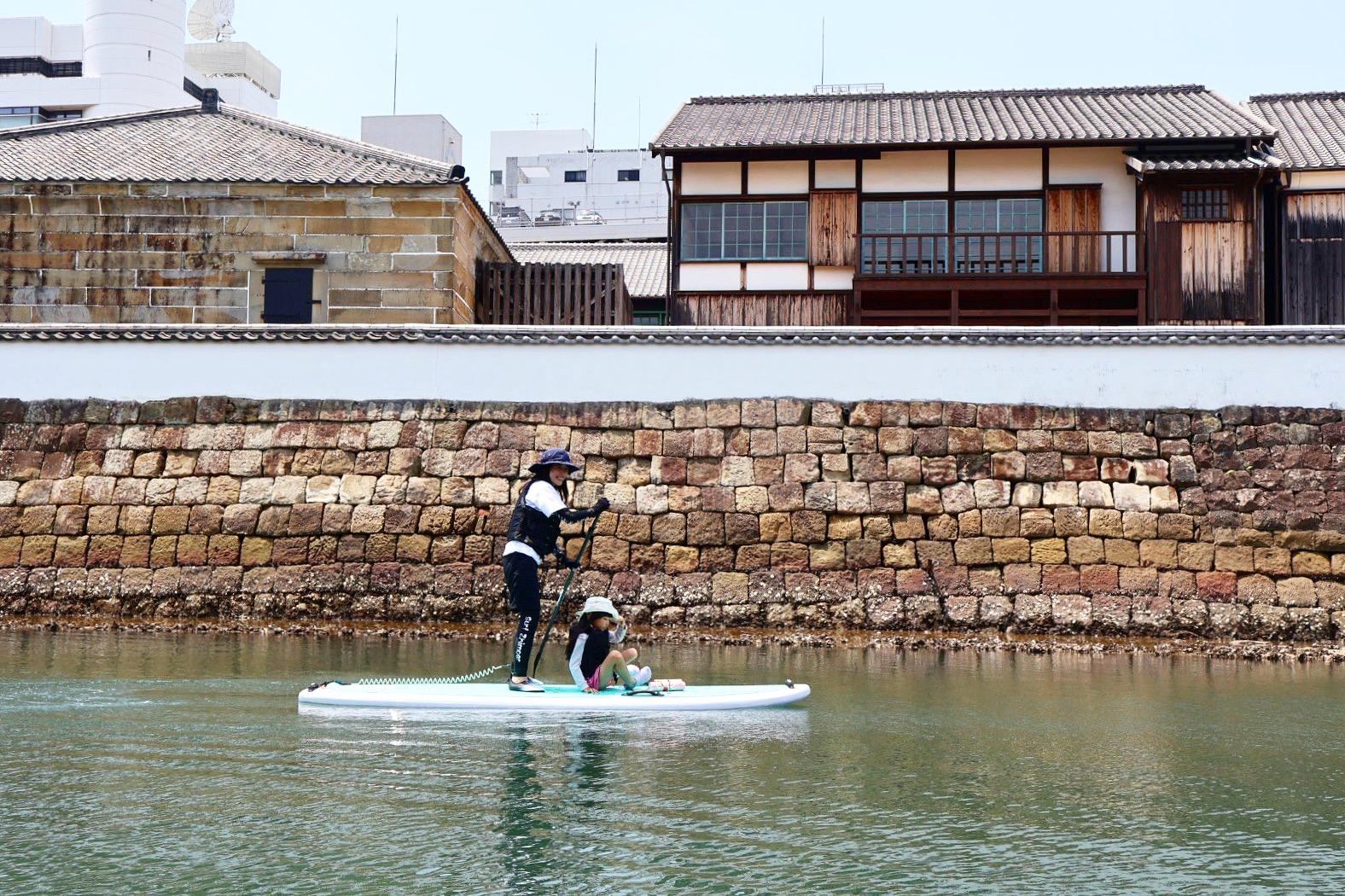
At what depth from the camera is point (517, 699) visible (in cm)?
952

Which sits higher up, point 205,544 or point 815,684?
point 205,544

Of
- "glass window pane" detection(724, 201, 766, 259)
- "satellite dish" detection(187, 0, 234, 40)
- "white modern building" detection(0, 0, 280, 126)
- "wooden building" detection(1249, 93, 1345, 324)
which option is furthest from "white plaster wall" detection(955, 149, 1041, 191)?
"satellite dish" detection(187, 0, 234, 40)

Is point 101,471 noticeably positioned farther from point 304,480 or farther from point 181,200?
point 181,200

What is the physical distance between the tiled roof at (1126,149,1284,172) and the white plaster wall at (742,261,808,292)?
16.8 ft

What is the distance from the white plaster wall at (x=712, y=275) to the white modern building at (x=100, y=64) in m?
36.0

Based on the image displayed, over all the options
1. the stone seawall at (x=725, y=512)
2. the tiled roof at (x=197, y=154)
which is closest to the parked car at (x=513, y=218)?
the tiled roof at (x=197, y=154)

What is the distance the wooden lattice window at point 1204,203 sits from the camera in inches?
841

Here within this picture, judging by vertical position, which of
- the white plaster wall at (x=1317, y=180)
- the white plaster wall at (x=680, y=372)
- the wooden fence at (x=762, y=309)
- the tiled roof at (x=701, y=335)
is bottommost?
the white plaster wall at (x=680, y=372)

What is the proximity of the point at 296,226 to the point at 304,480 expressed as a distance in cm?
635

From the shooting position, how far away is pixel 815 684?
1098 cm

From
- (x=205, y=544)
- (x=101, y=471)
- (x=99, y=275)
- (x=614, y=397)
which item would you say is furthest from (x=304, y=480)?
(x=99, y=275)

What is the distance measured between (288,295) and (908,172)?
31.7 ft

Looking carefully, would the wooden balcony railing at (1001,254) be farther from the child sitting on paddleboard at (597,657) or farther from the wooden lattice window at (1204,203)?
the child sitting on paddleboard at (597,657)

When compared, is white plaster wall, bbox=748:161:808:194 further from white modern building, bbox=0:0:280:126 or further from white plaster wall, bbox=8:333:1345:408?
A: white modern building, bbox=0:0:280:126
